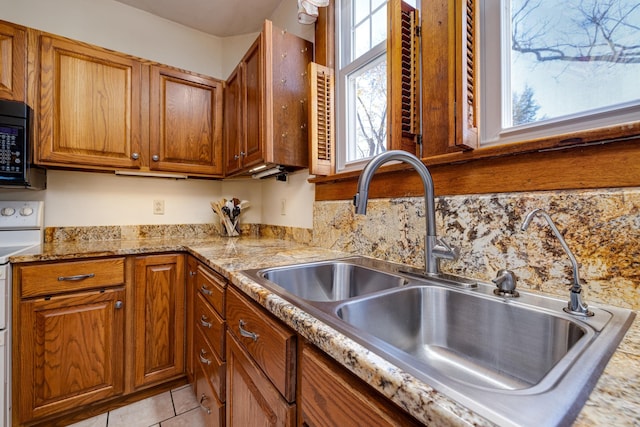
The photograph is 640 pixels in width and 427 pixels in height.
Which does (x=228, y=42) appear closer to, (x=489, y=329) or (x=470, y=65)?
(x=470, y=65)

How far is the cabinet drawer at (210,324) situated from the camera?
3.64 feet

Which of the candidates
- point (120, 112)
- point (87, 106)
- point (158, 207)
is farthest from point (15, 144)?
point (158, 207)

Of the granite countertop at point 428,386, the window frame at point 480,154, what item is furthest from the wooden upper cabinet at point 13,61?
the window frame at point 480,154

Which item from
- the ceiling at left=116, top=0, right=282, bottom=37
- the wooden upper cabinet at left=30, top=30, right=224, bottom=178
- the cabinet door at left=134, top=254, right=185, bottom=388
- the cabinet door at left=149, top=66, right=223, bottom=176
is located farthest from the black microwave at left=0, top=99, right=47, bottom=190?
the ceiling at left=116, top=0, right=282, bottom=37

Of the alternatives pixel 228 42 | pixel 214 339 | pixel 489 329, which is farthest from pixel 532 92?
pixel 228 42

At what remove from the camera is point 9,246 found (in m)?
1.59

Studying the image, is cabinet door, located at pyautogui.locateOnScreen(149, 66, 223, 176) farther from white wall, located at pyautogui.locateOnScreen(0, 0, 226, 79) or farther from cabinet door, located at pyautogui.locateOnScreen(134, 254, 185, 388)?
cabinet door, located at pyautogui.locateOnScreen(134, 254, 185, 388)

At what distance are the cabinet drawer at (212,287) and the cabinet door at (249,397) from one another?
0.15 meters

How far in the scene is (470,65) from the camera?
0.89 meters

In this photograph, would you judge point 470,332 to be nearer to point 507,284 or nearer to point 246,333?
point 507,284

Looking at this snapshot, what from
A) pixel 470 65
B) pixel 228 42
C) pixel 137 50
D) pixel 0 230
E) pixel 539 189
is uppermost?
pixel 228 42

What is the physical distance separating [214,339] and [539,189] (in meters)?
1.30

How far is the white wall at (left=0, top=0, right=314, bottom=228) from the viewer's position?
181 cm

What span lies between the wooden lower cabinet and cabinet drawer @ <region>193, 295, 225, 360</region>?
60 cm
